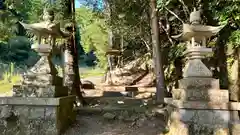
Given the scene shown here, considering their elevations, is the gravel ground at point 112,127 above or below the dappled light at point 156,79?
below

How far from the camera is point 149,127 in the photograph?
5266 mm

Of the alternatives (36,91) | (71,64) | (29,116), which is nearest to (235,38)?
(36,91)

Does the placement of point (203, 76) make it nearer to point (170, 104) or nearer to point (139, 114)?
point (170, 104)

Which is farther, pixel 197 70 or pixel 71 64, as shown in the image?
pixel 71 64

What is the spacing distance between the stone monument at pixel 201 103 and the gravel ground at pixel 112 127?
3.14 ft

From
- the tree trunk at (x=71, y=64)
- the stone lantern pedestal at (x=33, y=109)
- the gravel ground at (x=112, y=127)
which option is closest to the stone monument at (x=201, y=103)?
the gravel ground at (x=112, y=127)

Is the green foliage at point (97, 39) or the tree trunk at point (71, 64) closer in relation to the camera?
the tree trunk at point (71, 64)

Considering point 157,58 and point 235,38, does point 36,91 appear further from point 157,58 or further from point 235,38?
point 235,38

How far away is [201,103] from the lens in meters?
3.95

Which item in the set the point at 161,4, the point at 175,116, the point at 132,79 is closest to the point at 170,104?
the point at 175,116

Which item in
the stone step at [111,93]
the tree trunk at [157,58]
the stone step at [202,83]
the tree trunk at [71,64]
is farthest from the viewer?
the stone step at [111,93]

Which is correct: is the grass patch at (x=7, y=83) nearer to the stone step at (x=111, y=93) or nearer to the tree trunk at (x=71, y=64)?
the stone step at (x=111, y=93)

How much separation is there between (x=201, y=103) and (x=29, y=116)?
118 inches

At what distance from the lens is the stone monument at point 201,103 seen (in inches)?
155
